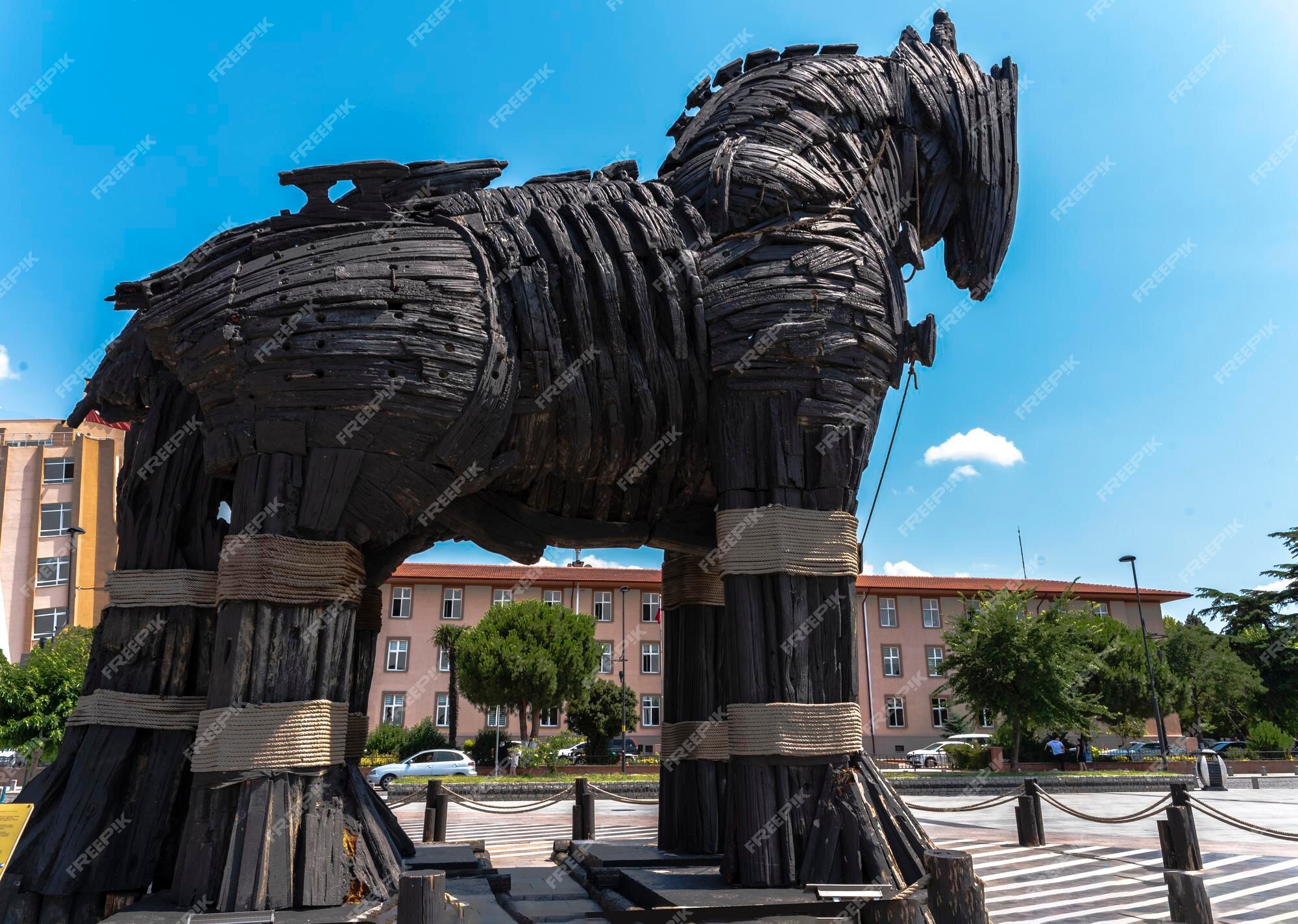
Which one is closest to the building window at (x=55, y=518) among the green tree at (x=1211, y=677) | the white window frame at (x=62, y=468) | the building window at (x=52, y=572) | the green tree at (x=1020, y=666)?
the white window frame at (x=62, y=468)

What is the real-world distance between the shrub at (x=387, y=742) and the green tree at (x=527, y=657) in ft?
12.4

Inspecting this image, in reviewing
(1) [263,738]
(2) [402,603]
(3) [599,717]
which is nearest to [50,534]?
(2) [402,603]

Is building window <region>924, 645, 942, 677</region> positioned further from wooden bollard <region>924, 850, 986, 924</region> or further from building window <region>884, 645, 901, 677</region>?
wooden bollard <region>924, 850, 986, 924</region>

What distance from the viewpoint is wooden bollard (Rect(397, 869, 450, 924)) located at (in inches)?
124

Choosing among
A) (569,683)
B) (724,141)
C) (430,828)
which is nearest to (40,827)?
(724,141)

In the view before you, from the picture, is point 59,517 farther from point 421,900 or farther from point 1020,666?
point 421,900

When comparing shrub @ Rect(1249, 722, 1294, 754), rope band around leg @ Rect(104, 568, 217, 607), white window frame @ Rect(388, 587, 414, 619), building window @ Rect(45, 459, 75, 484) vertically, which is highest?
building window @ Rect(45, 459, 75, 484)

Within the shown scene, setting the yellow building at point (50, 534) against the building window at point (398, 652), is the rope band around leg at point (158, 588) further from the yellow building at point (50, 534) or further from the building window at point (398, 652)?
the building window at point (398, 652)

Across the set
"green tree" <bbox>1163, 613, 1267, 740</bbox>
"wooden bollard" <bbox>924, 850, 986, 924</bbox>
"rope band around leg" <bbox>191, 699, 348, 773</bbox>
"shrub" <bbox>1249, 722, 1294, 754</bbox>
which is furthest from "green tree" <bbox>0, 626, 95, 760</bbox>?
"shrub" <bbox>1249, 722, 1294, 754</bbox>

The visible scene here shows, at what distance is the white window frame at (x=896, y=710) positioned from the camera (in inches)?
1617

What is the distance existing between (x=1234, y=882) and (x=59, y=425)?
3978 cm

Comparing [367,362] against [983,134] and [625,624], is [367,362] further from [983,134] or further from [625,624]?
[625,624]

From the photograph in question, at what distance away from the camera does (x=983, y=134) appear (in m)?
6.00

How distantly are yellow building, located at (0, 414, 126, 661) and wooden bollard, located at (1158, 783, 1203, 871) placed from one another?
35171 mm
